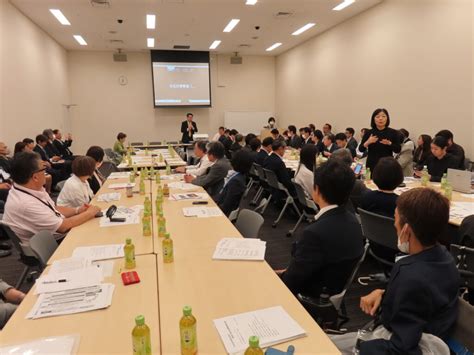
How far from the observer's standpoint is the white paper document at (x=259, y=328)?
129 cm

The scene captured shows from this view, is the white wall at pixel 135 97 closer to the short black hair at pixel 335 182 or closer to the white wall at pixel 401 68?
the white wall at pixel 401 68

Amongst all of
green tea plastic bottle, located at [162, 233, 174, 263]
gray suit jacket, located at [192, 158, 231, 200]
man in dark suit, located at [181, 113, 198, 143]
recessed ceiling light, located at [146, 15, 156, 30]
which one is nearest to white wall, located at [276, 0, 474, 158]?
man in dark suit, located at [181, 113, 198, 143]

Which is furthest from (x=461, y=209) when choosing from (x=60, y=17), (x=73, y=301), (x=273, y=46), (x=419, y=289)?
(x=273, y=46)

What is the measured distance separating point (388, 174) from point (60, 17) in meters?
8.42

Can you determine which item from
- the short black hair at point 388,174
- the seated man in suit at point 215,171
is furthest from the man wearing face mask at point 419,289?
the seated man in suit at point 215,171

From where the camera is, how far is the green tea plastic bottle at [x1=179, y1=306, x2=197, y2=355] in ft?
3.93

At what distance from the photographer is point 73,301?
5.28 feet

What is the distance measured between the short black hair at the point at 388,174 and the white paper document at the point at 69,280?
7.25 ft

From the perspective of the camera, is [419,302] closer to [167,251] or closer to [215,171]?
[167,251]

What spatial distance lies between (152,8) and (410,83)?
5680mm

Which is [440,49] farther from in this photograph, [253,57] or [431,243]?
[253,57]

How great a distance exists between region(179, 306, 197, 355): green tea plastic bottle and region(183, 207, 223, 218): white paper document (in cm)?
173

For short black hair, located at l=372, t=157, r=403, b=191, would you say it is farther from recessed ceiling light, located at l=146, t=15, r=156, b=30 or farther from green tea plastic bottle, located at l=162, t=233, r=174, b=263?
recessed ceiling light, located at l=146, t=15, r=156, b=30

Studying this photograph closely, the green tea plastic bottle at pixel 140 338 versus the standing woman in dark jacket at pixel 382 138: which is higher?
the standing woman in dark jacket at pixel 382 138
